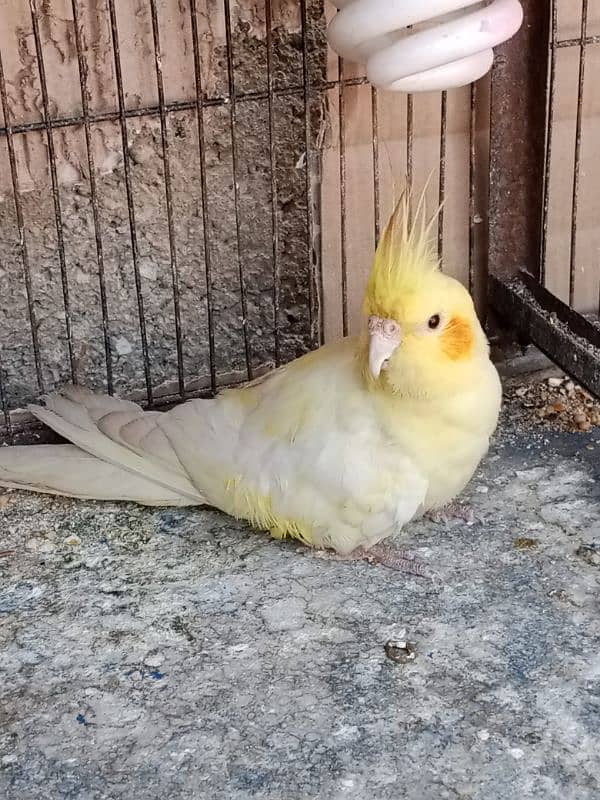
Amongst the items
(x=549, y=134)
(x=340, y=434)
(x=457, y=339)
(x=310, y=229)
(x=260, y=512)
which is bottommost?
(x=260, y=512)

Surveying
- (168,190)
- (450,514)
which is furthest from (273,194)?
(450,514)

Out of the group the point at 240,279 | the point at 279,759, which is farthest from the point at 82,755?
the point at 240,279

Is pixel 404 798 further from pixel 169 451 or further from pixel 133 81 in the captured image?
pixel 133 81

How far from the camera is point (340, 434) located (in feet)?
7.59

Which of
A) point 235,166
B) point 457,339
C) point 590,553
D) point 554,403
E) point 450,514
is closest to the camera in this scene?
point 457,339

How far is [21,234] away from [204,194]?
471 millimetres

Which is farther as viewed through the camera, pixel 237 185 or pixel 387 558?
pixel 237 185

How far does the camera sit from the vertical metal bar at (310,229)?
271cm

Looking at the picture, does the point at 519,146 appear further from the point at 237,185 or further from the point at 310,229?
the point at 237,185

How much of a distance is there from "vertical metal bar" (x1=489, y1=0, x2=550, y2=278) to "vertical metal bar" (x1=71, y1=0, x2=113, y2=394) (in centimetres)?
105

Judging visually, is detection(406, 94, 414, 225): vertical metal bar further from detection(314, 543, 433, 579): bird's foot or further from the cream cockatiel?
detection(314, 543, 433, 579): bird's foot

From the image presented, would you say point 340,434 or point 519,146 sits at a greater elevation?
point 519,146

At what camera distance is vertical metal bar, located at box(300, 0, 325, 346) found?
8.89 ft

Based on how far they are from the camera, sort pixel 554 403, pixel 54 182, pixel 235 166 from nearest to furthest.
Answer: pixel 54 182 → pixel 235 166 → pixel 554 403
